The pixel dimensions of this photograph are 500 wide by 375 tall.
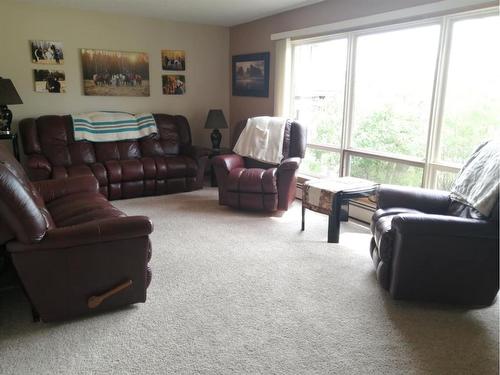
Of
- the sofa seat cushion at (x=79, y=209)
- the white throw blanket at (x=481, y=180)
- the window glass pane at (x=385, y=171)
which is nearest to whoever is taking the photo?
the white throw blanket at (x=481, y=180)

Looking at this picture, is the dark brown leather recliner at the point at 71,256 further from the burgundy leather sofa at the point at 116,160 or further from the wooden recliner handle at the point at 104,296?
the burgundy leather sofa at the point at 116,160

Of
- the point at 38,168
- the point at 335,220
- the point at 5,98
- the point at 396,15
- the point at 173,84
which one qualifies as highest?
the point at 396,15

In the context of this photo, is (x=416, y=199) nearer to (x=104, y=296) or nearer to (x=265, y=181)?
(x=265, y=181)

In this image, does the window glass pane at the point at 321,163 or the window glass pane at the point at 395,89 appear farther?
the window glass pane at the point at 321,163

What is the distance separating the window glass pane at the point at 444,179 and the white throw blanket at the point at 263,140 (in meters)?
1.71

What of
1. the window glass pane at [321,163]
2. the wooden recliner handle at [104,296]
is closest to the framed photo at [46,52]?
the window glass pane at [321,163]

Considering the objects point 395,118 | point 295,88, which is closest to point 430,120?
point 395,118


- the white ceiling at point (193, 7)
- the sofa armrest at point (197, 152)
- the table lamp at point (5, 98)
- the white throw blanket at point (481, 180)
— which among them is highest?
the white ceiling at point (193, 7)

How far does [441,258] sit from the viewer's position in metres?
2.37

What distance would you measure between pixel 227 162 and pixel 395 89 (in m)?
1.94

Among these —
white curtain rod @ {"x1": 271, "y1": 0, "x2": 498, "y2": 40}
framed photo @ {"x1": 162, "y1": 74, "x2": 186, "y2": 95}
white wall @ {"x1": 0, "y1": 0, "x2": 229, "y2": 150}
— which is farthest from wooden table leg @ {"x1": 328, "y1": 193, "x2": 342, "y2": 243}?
framed photo @ {"x1": 162, "y1": 74, "x2": 186, "y2": 95}

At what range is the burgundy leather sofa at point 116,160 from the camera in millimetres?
4594

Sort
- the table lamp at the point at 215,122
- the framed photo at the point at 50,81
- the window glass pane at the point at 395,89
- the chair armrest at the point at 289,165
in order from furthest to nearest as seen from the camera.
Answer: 1. the table lamp at the point at 215,122
2. the framed photo at the point at 50,81
3. the chair armrest at the point at 289,165
4. the window glass pane at the point at 395,89

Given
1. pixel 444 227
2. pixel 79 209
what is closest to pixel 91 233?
pixel 79 209
